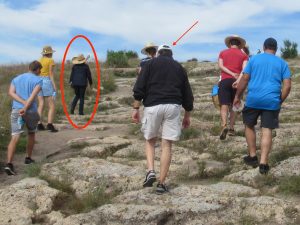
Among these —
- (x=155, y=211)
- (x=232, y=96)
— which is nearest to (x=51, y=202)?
(x=155, y=211)

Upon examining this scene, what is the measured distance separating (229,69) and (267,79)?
193cm

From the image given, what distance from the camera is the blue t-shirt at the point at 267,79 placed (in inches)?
309

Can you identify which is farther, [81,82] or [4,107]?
[4,107]

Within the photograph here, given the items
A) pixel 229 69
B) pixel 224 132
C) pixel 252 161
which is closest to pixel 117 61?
pixel 229 69

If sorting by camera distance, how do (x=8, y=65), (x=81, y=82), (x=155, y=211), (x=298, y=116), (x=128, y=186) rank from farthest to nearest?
(x=8, y=65) < (x=81, y=82) < (x=298, y=116) < (x=128, y=186) < (x=155, y=211)

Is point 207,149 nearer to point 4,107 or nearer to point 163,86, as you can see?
point 163,86

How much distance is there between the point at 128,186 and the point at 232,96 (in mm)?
3368

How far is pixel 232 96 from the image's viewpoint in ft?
32.7

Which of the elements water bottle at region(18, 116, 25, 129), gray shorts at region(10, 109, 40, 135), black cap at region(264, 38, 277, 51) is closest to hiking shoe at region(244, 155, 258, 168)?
black cap at region(264, 38, 277, 51)

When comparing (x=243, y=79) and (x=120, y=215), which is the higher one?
(x=243, y=79)

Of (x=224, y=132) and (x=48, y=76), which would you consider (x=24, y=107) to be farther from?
(x=224, y=132)

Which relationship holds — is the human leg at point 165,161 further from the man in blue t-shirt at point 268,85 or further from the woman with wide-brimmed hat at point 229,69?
the woman with wide-brimmed hat at point 229,69

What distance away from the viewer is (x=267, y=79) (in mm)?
7879

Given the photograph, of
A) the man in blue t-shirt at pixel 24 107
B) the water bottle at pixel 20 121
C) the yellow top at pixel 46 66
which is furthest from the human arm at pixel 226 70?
the yellow top at pixel 46 66
